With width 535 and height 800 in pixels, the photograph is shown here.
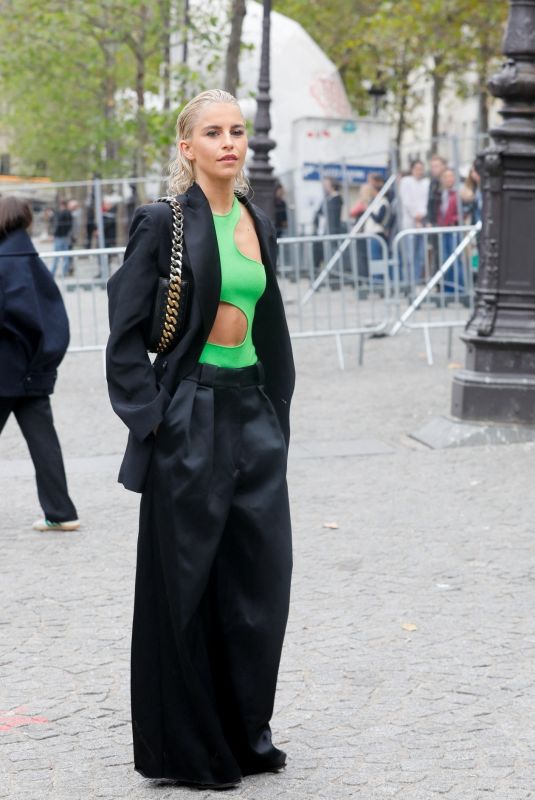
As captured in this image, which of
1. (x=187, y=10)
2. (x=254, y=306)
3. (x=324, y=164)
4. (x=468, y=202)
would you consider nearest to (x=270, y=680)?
(x=254, y=306)

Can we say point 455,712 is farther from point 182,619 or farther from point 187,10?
point 187,10

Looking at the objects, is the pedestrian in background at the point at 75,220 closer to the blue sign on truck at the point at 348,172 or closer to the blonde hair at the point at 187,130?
the blue sign on truck at the point at 348,172

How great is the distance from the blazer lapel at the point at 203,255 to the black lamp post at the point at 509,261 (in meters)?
5.97

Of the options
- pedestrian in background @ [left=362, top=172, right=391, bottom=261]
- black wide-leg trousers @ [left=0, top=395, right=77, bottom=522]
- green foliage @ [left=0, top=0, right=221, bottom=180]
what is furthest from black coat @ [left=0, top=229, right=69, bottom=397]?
green foliage @ [left=0, top=0, right=221, bottom=180]

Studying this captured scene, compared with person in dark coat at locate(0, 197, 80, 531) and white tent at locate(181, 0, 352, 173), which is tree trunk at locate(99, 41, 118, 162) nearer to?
white tent at locate(181, 0, 352, 173)

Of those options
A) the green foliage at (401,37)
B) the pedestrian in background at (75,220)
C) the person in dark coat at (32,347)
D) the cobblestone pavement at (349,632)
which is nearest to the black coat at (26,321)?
the person in dark coat at (32,347)

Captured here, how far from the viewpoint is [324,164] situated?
1064 inches

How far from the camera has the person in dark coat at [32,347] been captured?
739 cm

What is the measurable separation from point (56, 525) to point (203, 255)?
150 inches

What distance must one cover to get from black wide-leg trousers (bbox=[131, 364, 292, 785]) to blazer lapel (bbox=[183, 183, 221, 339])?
0.18 meters

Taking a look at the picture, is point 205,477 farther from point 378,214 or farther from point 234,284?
point 378,214

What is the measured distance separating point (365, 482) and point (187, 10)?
17.2m

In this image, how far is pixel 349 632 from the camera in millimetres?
5812

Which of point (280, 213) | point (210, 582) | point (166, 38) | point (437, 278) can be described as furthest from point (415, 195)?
point (210, 582)
